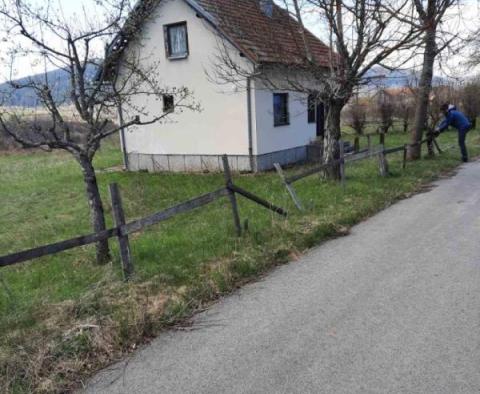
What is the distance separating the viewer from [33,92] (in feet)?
20.9

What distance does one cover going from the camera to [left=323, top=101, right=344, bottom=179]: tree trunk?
11.2 metres

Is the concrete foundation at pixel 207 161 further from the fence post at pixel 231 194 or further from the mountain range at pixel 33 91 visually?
the mountain range at pixel 33 91

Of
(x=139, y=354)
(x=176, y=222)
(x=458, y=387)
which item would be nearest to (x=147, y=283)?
(x=139, y=354)

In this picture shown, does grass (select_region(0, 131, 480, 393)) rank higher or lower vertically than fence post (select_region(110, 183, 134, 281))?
lower

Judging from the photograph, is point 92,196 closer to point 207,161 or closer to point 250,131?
point 250,131

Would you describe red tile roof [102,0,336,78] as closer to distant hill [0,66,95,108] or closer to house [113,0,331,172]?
house [113,0,331,172]

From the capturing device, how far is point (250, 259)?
5.73m

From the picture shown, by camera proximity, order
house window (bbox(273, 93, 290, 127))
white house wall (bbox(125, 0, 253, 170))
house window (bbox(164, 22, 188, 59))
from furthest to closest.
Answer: house window (bbox(273, 93, 290, 127))
house window (bbox(164, 22, 188, 59))
white house wall (bbox(125, 0, 253, 170))

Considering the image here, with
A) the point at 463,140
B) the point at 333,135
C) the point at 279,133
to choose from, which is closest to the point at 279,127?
the point at 279,133

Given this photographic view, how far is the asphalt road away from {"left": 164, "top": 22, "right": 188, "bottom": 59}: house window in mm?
12384

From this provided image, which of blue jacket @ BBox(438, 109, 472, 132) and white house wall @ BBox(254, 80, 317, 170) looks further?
white house wall @ BBox(254, 80, 317, 170)


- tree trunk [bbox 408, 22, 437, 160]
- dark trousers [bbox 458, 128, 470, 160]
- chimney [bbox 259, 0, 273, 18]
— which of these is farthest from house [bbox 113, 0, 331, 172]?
dark trousers [bbox 458, 128, 470, 160]

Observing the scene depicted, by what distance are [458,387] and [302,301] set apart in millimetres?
1832

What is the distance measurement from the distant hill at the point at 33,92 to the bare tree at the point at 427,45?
7586mm
